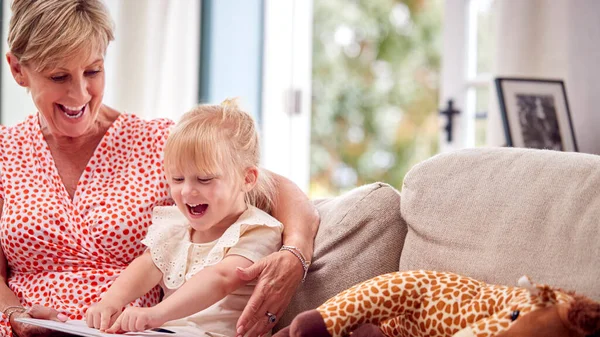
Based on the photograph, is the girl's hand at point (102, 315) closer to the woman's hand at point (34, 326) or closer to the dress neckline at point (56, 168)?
the woman's hand at point (34, 326)

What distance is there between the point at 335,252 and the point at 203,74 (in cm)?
275

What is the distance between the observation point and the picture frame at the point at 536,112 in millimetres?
2996

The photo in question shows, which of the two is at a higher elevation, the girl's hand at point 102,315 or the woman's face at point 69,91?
the woman's face at point 69,91

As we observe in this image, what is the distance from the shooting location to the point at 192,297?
5.46 ft

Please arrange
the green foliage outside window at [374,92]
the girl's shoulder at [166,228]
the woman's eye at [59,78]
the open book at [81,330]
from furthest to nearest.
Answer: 1. the green foliage outside window at [374,92]
2. the woman's eye at [59,78]
3. the girl's shoulder at [166,228]
4. the open book at [81,330]

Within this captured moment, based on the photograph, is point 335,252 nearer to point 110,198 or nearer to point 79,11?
point 110,198

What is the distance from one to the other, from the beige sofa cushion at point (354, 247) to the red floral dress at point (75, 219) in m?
0.44

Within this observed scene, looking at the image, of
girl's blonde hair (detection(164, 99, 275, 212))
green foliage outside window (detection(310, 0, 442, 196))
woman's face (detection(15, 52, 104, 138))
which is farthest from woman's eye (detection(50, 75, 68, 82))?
green foliage outside window (detection(310, 0, 442, 196))

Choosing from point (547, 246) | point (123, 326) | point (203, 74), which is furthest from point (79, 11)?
point (203, 74)

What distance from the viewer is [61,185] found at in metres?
2.06

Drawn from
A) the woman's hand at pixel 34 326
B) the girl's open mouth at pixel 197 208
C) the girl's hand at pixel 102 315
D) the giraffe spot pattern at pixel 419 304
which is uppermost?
the girl's open mouth at pixel 197 208

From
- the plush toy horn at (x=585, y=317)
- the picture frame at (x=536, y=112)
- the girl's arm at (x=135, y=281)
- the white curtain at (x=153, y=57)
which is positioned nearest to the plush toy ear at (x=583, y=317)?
the plush toy horn at (x=585, y=317)

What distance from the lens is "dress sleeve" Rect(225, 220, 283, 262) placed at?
1794 mm

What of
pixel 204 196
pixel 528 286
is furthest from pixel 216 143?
pixel 528 286
